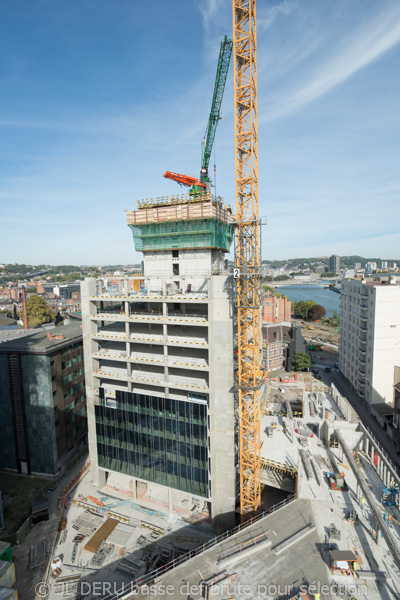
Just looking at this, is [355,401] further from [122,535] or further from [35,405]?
[35,405]

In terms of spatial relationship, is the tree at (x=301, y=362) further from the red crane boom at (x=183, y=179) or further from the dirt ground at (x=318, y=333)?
the red crane boom at (x=183, y=179)

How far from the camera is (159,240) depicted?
48812mm

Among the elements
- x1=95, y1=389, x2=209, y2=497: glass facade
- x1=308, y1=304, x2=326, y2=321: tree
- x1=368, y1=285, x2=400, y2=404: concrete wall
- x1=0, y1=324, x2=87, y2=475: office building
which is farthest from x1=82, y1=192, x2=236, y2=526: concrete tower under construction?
x1=308, y1=304, x2=326, y2=321: tree

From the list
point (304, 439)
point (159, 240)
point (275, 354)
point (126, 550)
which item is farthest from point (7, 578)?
point (275, 354)

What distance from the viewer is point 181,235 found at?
46.9 metres

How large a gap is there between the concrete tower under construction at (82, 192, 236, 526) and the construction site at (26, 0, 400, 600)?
19 centimetres

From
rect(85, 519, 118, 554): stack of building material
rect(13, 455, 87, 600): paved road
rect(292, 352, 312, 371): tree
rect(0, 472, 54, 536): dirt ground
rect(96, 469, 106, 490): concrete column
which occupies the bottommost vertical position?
rect(0, 472, 54, 536): dirt ground

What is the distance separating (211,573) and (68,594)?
703 inches

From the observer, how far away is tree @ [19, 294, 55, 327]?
441ft

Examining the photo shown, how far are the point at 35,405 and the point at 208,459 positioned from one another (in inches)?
1192

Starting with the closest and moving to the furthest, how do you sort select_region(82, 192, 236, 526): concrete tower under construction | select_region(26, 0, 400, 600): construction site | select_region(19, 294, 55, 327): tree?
select_region(26, 0, 400, 600): construction site → select_region(82, 192, 236, 526): concrete tower under construction → select_region(19, 294, 55, 327): tree

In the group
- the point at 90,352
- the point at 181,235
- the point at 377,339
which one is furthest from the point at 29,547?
the point at 377,339

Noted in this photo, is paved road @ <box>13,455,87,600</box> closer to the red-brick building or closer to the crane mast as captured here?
the crane mast

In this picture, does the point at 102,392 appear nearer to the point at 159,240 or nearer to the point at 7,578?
the point at 7,578
